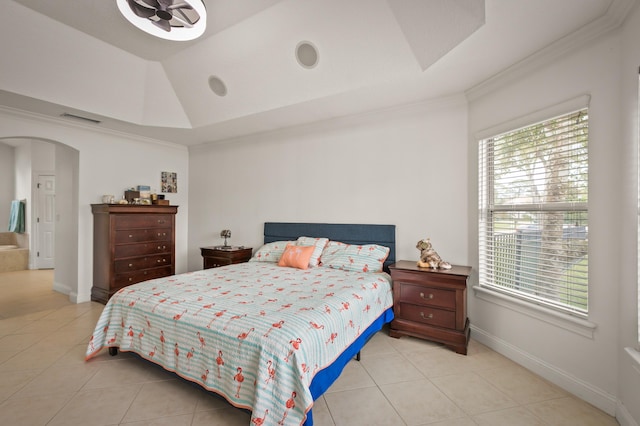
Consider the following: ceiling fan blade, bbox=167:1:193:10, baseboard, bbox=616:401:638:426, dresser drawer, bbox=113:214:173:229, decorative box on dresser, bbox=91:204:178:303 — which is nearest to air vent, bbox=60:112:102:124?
decorative box on dresser, bbox=91:204:178:303

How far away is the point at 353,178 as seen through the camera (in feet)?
12.6

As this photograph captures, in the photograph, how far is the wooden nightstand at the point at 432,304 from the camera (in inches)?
106

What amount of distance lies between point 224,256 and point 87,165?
2330 millimetres

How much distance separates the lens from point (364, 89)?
2988mm

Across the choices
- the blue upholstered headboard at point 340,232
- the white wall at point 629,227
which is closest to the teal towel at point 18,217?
the blue upholstered headboard at point 340,232

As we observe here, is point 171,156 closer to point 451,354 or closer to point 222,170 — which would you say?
point 222,170

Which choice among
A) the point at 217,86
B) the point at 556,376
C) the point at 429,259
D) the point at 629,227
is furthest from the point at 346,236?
the point at 629,227

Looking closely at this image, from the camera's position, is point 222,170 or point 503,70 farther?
point 222,170

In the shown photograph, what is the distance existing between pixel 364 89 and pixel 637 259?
2411 mm

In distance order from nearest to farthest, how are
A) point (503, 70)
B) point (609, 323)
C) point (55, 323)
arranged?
point (609, 323) → point (503, 70) → point (55, 323)

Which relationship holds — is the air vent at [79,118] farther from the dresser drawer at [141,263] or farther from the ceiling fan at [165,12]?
the ceiling fan at [165,12]

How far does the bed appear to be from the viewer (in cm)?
156

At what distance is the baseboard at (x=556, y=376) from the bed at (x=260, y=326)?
963mm

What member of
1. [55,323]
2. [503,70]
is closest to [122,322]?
[55,323]
